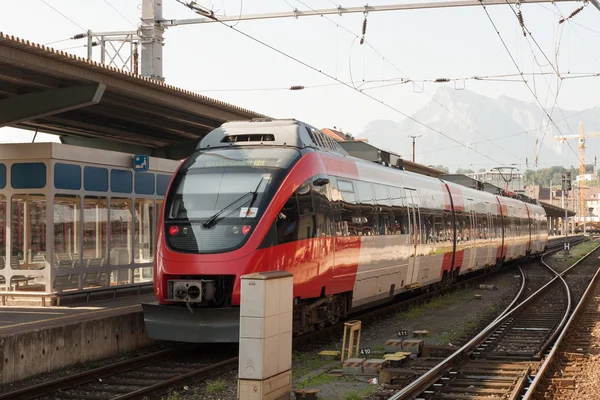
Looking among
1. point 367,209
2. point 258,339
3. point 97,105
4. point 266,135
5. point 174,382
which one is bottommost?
point 174,382

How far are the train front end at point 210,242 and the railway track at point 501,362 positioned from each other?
289 cm

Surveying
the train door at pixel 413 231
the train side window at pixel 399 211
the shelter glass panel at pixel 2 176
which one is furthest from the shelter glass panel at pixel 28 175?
the train door at pixel 413 231

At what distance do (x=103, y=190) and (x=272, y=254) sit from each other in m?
6.37

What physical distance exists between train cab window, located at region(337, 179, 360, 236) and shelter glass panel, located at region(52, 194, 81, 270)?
5.35 m

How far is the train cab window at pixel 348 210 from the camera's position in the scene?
14.6 metres

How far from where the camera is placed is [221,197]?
12375 millimetres

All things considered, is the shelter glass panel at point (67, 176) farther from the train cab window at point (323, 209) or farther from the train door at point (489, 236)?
the train door at point (489, 236)

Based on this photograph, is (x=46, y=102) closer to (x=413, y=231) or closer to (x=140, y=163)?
(x=140, y=163)

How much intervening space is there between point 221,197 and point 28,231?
17.0ft

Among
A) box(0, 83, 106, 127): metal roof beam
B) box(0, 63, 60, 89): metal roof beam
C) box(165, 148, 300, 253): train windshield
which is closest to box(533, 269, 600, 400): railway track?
box(165, 148, 300, 253): train windshield

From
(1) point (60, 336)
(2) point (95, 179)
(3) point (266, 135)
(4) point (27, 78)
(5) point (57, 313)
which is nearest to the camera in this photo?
(1) point (60, 336)

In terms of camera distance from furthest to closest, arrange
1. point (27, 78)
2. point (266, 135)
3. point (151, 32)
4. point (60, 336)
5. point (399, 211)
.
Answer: point (151, 32) → point (399, 211) → point (27, 78) → point (266, 135) → point (60, 336)

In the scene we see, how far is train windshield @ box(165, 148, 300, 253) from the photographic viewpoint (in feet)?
39.4

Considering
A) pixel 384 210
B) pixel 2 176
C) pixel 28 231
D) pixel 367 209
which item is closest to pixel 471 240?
Result: pixel 384 210
